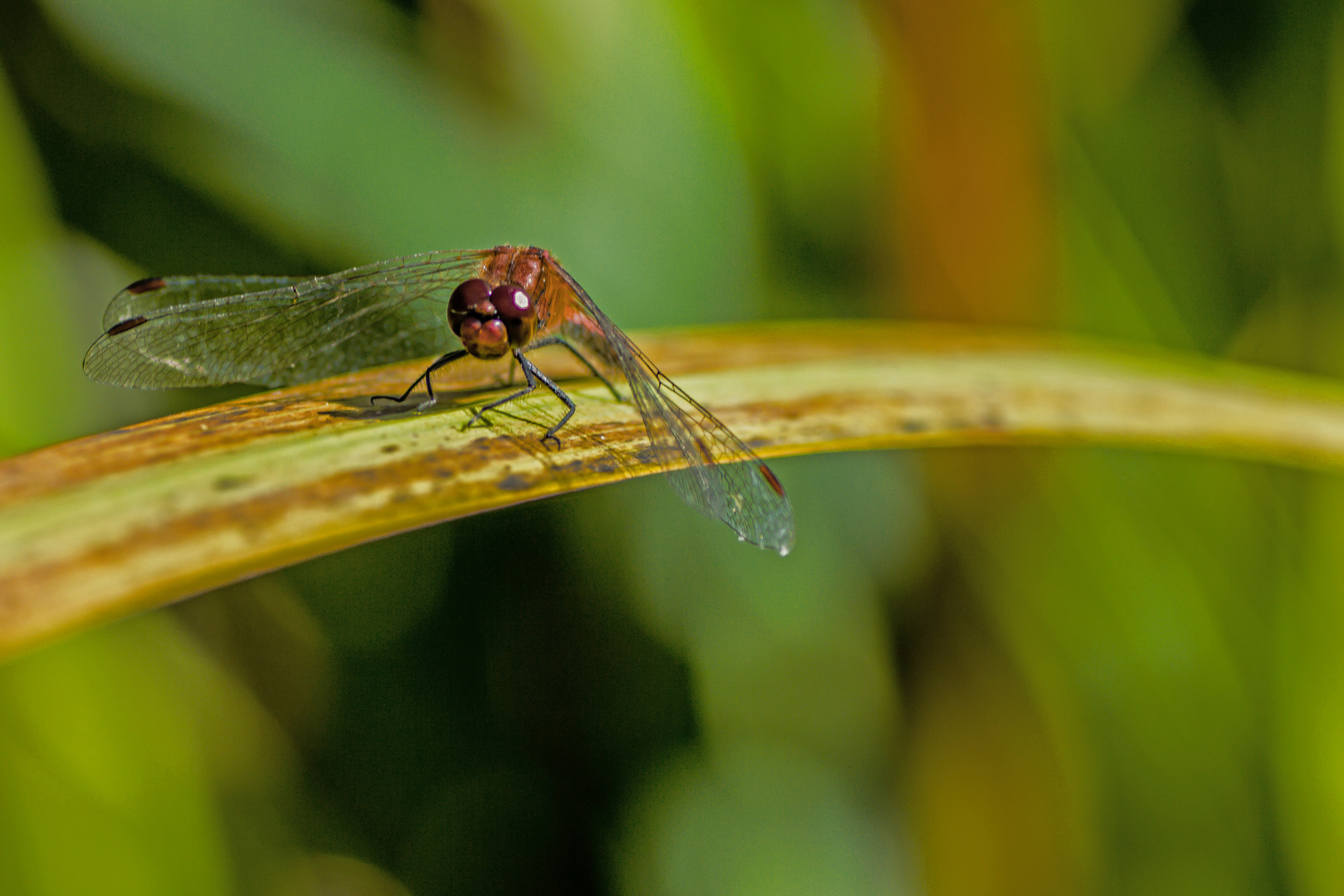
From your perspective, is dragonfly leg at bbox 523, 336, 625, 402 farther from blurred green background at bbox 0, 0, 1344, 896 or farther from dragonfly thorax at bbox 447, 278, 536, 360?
blurred green background at bbox 0, 0, 1344, 896

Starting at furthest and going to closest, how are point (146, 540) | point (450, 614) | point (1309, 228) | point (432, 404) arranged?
point (1309, 228) → point (450, 614) → point (432, 404) → point (146, 540)

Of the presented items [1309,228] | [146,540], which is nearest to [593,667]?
[146,540]

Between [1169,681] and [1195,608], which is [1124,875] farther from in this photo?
[1195,608]

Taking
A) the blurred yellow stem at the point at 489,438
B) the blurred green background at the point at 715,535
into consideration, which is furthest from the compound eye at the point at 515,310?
the blurred green background at the point at 715,535

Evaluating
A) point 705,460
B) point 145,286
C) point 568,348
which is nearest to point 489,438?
point 705,460

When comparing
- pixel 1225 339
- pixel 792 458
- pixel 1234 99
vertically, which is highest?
pixel 1234 99

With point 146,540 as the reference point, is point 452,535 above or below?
above

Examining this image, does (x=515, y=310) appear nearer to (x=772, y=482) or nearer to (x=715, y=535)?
(x=772, y=482)

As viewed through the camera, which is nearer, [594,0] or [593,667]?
[593,667]
